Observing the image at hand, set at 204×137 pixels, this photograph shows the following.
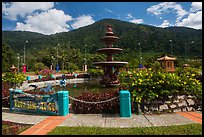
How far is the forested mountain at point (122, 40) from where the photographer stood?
299 feet

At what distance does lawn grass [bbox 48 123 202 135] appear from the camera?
17.5ft

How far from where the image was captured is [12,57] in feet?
190

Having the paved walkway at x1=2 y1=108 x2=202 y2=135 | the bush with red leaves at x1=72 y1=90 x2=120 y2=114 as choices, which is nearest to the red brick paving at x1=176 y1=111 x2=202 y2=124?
the paved walkway at x1=2 y1=108 x2=202 y2=135

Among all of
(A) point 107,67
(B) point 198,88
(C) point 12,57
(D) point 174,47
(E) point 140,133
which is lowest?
(E) point 140,133

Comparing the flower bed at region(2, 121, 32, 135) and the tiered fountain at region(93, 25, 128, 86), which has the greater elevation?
the tiered fountain at region(93, 25, 128, 86)

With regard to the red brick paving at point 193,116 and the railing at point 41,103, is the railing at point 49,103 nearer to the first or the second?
the railing at point 41,103

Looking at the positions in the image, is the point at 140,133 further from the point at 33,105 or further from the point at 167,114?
the point at 33,105

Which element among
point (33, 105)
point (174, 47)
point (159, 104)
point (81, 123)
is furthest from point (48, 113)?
point (174, 47)

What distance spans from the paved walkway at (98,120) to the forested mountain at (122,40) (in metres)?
75.9

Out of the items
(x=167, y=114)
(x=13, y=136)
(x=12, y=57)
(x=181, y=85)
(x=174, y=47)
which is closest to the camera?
(x=13, y=136)

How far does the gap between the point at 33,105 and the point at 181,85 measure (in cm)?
595

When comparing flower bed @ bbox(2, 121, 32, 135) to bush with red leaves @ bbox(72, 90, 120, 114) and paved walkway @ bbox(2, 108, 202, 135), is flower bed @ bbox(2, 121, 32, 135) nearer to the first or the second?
paved walkway @ bbox(2, 108, 202, 135)

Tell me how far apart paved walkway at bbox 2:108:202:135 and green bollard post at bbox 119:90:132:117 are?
0.18m

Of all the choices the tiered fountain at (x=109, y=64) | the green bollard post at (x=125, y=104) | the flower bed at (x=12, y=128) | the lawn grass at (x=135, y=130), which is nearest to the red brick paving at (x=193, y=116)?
the lawn grass at (x=135, y=130)
